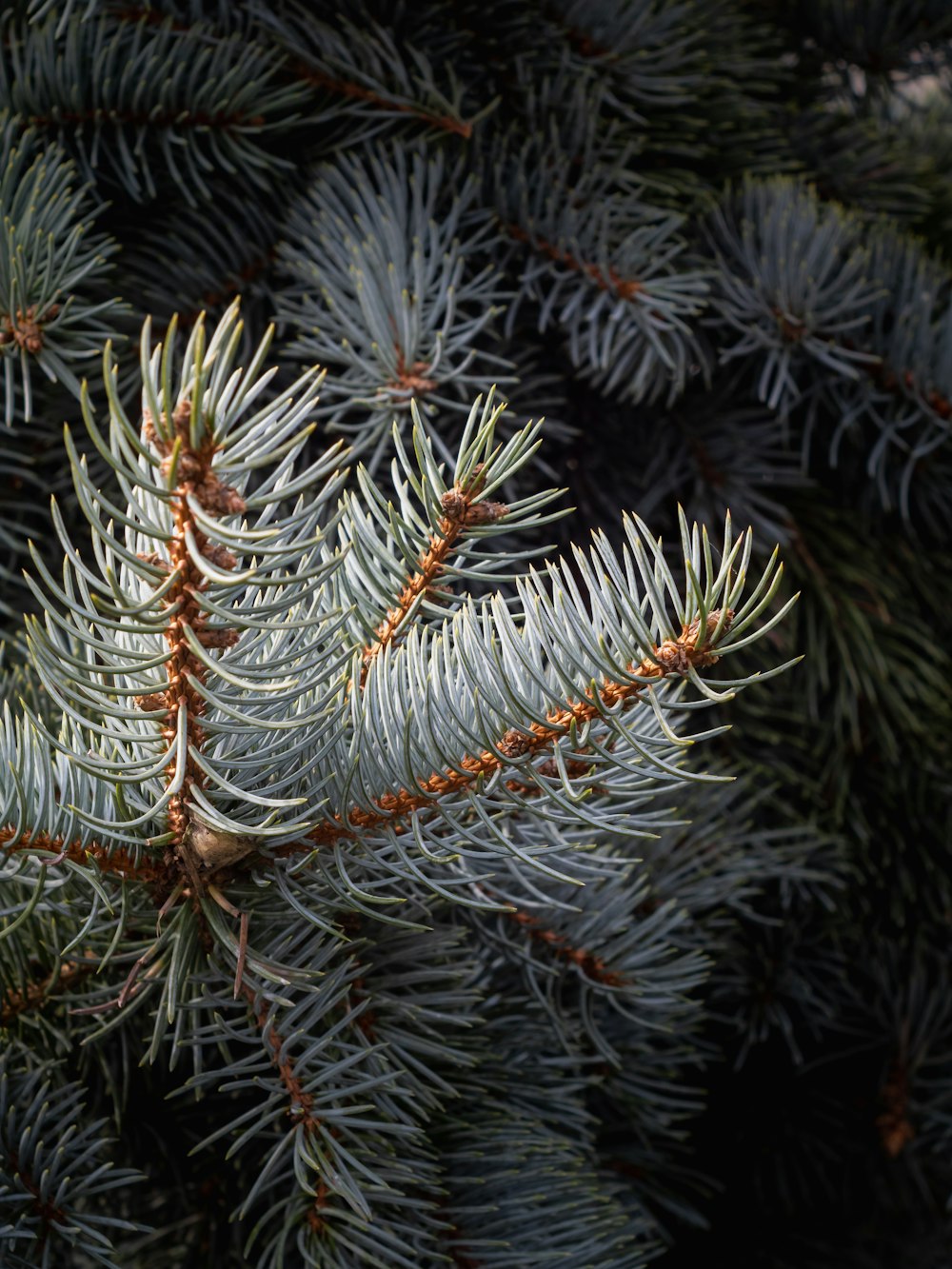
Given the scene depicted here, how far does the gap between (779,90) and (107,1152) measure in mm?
624

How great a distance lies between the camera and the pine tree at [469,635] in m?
0.24

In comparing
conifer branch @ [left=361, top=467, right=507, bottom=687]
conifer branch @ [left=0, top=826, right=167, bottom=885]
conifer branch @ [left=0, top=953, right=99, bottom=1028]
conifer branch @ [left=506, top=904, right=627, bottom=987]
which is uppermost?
conifer branch @ [left=361, top=467, right=507, bottom=687]

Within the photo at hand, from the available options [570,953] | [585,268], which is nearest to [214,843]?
[570,953]

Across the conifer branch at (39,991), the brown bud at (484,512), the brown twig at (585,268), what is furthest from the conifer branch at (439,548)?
the brown twig at (585,268)

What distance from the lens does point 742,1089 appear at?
59 centimetres

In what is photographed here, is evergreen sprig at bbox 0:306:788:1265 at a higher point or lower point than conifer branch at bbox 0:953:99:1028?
higher

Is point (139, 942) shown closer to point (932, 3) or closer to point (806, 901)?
point (806, 901)

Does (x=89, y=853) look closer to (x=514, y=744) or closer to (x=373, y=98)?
(x=514, y=744)

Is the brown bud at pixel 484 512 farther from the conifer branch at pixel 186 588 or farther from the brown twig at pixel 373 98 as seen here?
the brown twig at pixel 373 98

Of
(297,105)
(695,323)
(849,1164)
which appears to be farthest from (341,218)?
(849,1164)

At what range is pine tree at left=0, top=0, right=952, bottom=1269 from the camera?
238mm

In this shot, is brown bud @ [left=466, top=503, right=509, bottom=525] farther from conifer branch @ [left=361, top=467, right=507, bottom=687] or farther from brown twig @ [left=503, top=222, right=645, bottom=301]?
brown twig @ [left=503, top=222, right=645, bottom=301]

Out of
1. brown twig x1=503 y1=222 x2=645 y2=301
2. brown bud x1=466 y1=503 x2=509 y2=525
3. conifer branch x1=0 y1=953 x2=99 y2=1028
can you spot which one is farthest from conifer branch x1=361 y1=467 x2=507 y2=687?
brown twig x1=503 y1=222 x2=645 y2=301

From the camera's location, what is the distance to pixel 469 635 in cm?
25
